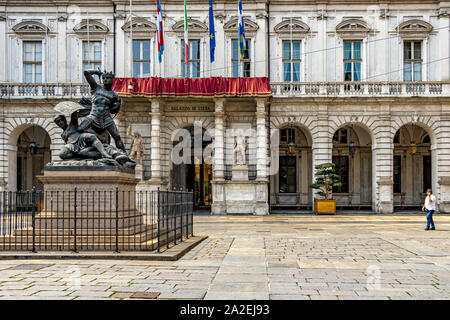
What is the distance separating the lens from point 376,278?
8742mm

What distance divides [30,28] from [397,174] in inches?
1074

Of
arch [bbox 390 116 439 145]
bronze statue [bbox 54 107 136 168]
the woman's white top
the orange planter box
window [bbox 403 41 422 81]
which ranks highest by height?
window [bbox 403 41 422 81]

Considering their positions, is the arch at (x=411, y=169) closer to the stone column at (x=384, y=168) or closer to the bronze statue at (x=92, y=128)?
the stone column at (x=384, y=168)

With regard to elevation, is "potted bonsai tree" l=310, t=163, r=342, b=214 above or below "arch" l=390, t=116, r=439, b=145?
below

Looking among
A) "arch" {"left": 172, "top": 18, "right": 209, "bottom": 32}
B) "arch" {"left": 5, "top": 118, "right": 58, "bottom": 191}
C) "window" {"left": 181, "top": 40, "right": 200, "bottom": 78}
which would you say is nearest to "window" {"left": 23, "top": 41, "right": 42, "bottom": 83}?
"arch" {"left": 5, "top": 118, "right": 58, "bottom": 191}

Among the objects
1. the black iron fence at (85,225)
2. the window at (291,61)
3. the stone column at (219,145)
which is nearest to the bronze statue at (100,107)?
the black iron fence at (85,225)

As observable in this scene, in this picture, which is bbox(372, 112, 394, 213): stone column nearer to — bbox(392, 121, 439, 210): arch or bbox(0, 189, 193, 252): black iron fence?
bbox(392, 121, 439, 210): arch

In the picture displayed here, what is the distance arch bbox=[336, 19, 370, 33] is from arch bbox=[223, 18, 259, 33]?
5364 millimetres

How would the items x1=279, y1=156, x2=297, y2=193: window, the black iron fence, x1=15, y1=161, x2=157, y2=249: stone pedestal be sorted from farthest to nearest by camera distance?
x1=279, y1=156, x2=297, y2=193: window < x1=15, y1=161, x2=157, y2=249: stone pedestal < the black iron fence

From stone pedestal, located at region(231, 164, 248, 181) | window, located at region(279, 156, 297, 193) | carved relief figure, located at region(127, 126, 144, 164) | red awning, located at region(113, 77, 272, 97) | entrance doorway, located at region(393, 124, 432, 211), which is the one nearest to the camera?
red awning, located at region(113, 77, 272, 97)

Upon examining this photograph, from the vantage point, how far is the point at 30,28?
31.1m

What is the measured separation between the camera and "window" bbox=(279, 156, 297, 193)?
35.3m

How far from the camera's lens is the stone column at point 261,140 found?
96.7 ft

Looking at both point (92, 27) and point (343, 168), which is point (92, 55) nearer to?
point (92, 27)
